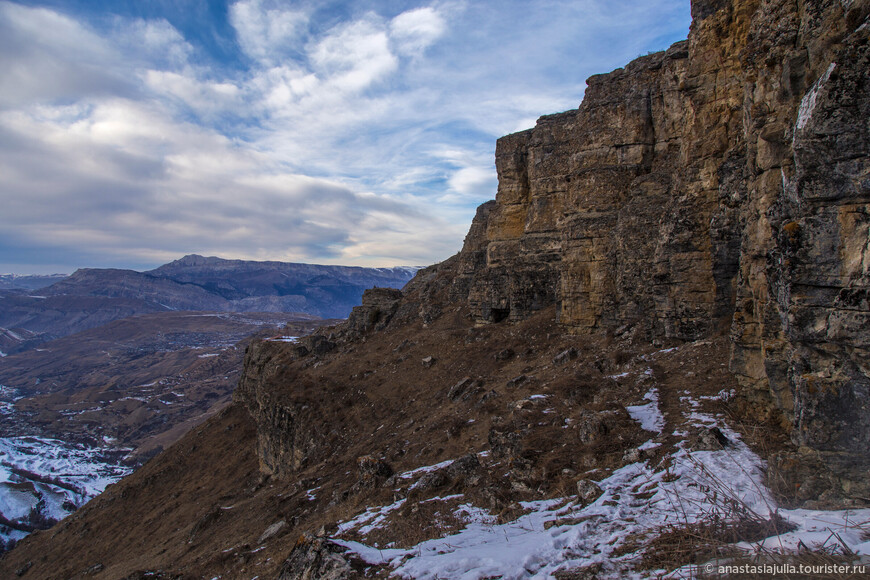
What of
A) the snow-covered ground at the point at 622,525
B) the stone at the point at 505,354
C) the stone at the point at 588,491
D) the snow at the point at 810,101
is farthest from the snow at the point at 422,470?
the snow at the point at 810,101

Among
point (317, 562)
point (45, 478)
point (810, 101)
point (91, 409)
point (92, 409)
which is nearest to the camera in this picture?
point (810, 101)

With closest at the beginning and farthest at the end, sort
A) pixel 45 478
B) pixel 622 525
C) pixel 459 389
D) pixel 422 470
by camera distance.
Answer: pixel 622 525 → pixel 422 470 → pixel 459 389 → pixel 45 478

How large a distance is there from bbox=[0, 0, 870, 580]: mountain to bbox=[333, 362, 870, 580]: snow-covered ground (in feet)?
0.14

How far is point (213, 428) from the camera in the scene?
38.5 m

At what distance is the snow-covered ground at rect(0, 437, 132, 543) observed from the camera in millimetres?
51719

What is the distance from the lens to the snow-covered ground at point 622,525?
14.9ft

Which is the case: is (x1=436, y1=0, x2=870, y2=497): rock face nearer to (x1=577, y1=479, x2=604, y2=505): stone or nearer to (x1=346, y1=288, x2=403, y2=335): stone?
(x1=577, y1=479, x2=604, y2=505): stone

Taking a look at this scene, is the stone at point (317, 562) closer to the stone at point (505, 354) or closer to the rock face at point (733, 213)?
the rock face at point (733, 213)

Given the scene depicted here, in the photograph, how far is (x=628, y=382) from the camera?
12.0 meters

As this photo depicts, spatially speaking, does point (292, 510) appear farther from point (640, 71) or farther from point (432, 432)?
point (640, 71)

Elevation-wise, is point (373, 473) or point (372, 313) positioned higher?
point (372, 313)

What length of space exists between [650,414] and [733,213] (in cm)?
547

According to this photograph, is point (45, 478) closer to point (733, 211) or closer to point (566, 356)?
point (566, 356)

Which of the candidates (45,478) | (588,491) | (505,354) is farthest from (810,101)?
(45,478)
